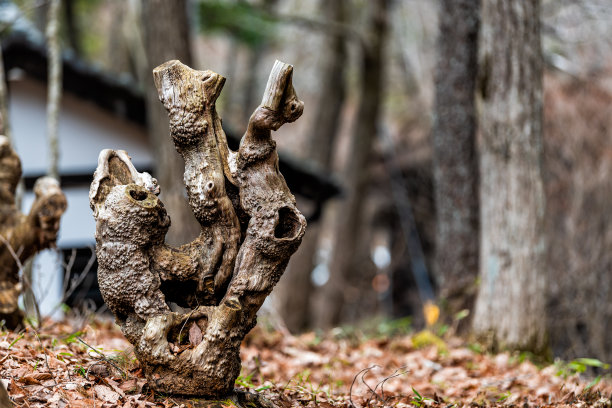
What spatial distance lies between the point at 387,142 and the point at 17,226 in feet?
42.7

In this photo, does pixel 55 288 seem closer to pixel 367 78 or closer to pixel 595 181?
pixel 367 78


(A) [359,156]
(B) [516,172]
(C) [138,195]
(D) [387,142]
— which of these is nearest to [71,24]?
(A) [359,156]

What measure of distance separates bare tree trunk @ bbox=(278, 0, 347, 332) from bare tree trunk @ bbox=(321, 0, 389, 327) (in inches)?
21.8

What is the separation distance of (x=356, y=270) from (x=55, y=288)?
1099cm

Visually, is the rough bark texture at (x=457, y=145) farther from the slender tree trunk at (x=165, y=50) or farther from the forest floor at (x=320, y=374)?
the slender tree trunk at (x=165, y=50)

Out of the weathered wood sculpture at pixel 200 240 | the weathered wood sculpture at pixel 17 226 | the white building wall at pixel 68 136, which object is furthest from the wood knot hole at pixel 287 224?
the white building wall at pixel 68 136

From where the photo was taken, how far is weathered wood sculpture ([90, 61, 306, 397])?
331 cm

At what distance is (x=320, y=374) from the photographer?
566cm

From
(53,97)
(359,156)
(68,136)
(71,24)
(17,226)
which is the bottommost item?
(17,226)

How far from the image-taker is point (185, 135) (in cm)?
350

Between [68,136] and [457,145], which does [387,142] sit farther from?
[68,136]

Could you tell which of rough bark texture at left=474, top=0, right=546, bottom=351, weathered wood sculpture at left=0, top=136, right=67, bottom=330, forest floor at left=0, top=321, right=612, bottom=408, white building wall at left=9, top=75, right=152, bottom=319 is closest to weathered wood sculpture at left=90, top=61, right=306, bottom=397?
forest floor at left=0, top=321, right=612, bottom=408

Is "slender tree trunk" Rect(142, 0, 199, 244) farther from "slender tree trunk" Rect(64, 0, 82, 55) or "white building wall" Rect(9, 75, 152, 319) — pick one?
"slender tree trunk" Rect(64, 0, 82, 55)

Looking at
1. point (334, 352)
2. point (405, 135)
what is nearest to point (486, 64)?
point (334, 352)
